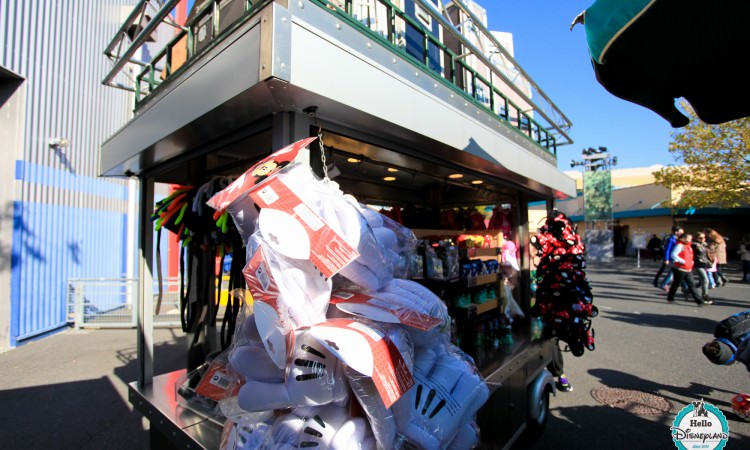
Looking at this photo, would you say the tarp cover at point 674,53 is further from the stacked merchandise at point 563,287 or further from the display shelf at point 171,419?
the display shelf at point 171,419

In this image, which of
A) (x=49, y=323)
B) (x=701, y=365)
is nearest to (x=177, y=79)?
(x=701, y=365)

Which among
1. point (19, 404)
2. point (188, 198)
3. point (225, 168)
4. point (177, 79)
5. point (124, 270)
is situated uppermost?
point (177, 79)

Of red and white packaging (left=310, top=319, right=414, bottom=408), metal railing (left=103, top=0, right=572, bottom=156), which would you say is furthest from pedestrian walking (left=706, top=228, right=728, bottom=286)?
red and white packaging (left=310, top=319, right=414, bottom=408)

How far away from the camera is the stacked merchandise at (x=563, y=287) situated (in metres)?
3.65

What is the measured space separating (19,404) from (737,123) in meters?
17.8

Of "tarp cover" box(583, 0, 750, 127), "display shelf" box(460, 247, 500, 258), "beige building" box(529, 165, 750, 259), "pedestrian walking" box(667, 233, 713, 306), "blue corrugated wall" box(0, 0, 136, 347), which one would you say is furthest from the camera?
"beige building" box(529, 165, 750, 259)

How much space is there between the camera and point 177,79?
1.93 meters

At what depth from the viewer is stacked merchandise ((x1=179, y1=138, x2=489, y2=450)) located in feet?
3.35

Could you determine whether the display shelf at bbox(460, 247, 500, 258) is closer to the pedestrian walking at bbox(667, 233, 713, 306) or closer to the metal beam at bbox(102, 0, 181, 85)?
the metal beam at bbox(102, 0, 181, 85)

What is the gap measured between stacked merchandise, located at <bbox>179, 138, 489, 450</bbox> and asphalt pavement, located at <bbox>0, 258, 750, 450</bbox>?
2.73m

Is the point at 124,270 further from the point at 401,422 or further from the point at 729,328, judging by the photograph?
the point at 729,328

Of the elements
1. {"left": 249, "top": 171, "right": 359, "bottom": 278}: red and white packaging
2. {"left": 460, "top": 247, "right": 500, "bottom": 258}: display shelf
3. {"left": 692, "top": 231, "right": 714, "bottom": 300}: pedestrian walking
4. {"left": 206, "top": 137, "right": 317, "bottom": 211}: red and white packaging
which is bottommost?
{"left": 692, "top": 231, "right": 714, "bottom": 300}: pedestrian walking

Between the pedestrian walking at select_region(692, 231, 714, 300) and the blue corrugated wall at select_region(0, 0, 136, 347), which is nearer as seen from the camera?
the blue corrugated wall at select_region(0, 0, 136, 347)

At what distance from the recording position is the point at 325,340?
98 cm
